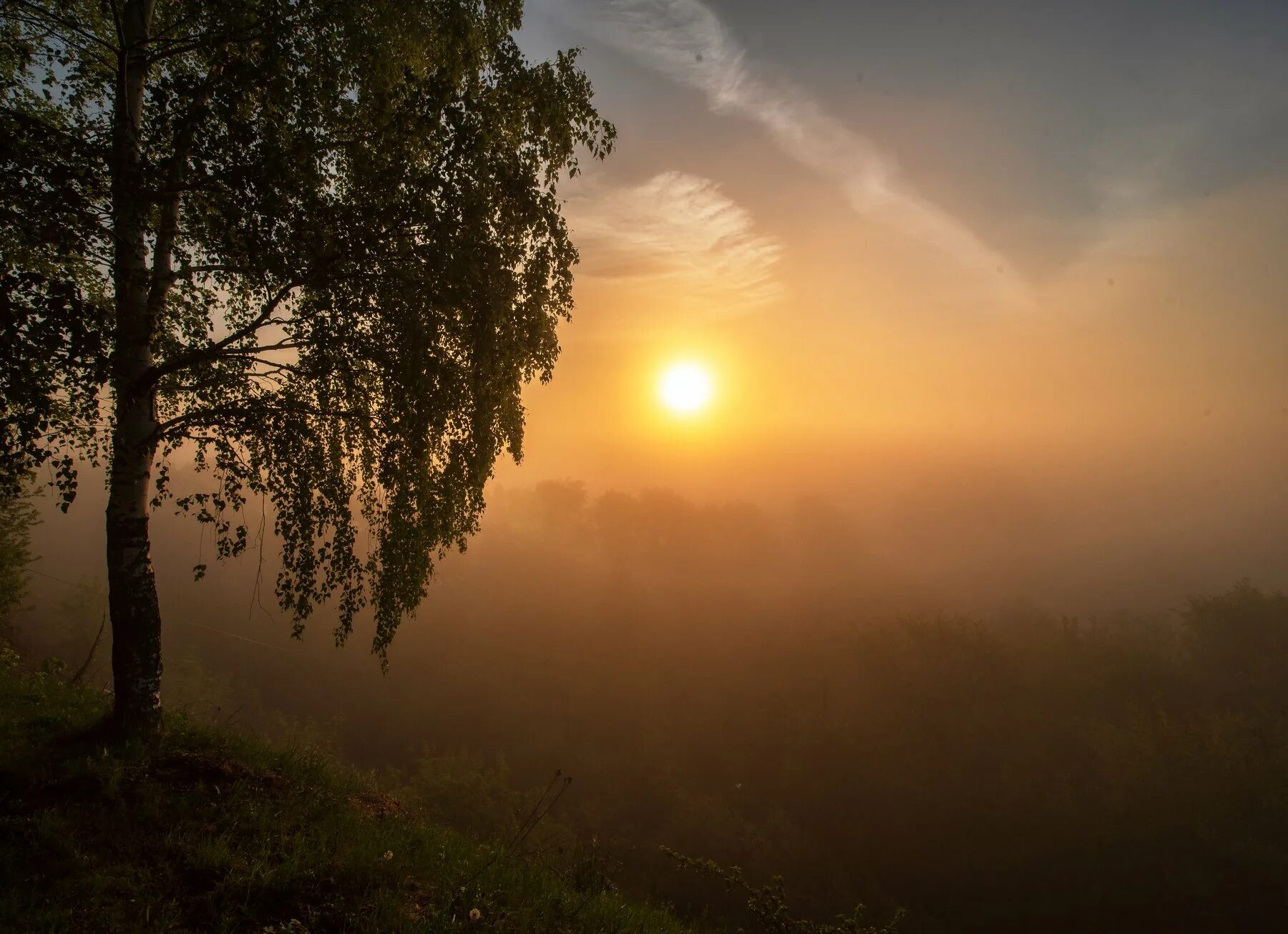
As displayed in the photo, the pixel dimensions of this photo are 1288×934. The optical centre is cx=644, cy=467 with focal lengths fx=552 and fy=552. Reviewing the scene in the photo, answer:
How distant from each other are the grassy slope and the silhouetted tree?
1196 millimetres

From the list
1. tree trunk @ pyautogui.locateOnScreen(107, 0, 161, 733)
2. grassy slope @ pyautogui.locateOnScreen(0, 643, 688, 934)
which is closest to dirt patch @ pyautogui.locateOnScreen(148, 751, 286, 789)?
grassy slope @ pyautogui.locateOnScreen(0, 643, 688, 934)

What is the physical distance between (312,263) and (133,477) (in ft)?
11.5

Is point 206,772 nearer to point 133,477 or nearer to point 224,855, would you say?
point 224,855

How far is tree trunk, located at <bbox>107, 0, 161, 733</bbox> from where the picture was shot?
20.6ft

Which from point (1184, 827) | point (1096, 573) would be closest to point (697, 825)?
point (1184, 827)

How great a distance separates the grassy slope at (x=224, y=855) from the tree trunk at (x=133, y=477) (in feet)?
2.30

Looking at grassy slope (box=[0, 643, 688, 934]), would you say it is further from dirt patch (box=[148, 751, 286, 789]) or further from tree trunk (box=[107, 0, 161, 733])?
tree trunk (box=[107, 0, 161, 733])

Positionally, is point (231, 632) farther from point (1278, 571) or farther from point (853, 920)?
point (1278, 571)

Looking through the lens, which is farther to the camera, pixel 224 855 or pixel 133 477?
pixel 133 477

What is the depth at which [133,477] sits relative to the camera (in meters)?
6.65

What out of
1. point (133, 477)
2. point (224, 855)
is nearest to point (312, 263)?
point (133, 477)

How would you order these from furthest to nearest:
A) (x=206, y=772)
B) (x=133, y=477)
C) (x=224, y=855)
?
Answer: (x=133, y=477), (x=206, y=772), (x=224, y=855)

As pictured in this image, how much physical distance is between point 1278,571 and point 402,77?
19485 cm

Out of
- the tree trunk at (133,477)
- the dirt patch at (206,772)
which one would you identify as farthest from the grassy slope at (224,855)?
the tree trunk at (133,477)
